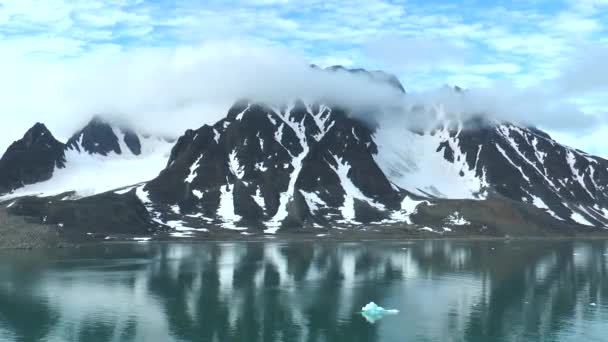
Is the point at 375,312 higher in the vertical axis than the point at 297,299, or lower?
higher

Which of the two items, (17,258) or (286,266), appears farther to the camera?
(17,258)

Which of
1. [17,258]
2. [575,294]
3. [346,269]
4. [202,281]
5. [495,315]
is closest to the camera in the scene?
[495,315]

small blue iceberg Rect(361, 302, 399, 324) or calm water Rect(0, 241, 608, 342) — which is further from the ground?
small blue iceberg Rect(361, 302, 399, 324)

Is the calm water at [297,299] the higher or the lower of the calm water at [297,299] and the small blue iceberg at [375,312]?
the lower

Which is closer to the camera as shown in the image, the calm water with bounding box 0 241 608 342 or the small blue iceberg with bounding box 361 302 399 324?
the calm water with bounding box 0 241 608 342

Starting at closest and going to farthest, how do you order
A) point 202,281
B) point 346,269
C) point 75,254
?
point 202,281 < point 346,269 < point 75,254

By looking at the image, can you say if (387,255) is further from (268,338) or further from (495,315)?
(268,338)

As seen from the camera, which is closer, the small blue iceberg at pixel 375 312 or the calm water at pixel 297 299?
the calm water at pixel 297 299

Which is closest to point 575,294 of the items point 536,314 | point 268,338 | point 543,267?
point 536,314
